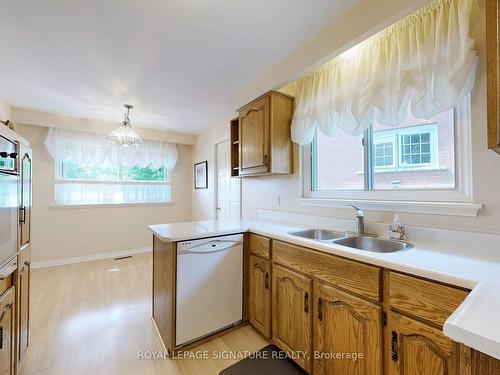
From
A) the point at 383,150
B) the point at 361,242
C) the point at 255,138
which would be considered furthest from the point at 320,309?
the point at 255,138

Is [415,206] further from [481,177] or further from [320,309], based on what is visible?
[320,309]

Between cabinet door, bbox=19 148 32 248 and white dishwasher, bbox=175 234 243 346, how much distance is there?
3.15ft

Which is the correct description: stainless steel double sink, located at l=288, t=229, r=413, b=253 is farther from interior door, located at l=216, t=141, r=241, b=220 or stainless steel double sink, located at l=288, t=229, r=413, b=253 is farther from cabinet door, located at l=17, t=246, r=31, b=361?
cabinet door, located at l=17, t=246, r=31, b=361

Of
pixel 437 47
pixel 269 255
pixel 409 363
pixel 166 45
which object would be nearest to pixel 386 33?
pixel 437 47

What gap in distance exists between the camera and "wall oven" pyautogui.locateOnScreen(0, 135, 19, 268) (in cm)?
112

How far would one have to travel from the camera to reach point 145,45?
71.5 inches

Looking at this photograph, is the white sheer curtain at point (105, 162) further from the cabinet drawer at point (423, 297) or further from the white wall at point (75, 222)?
the cabinet drawer at point (423, 297)

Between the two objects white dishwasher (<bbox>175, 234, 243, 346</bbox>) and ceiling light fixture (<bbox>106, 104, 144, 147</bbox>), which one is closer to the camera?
white dishwasher (<bbox>175, 234, 243, 346</bbox>)

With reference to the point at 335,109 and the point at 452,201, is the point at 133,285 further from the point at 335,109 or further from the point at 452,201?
the point at 452,201

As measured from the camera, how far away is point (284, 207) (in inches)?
97.8

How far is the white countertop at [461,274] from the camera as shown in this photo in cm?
54

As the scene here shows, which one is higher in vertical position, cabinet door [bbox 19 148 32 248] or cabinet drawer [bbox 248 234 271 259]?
cabinet door [bbox 19 148 32 248]

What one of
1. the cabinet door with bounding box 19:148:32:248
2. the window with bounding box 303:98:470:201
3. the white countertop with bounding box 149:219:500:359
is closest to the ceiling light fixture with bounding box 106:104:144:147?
the cabinet door with bounding box 19:148:32:248

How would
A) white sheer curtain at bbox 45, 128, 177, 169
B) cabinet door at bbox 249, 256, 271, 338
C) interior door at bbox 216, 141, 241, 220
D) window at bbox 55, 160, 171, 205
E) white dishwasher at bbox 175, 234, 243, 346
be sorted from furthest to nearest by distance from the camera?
window at bbox 55, 160, 171, 205
white sheer curtain at bbox 45, 128, 177, 169
interior door at bbox 216, 141, 241, 220
cabinet door at bbox 249, 256, 271, 338
white dishwasher at bbox 175, 234, 243, 346
